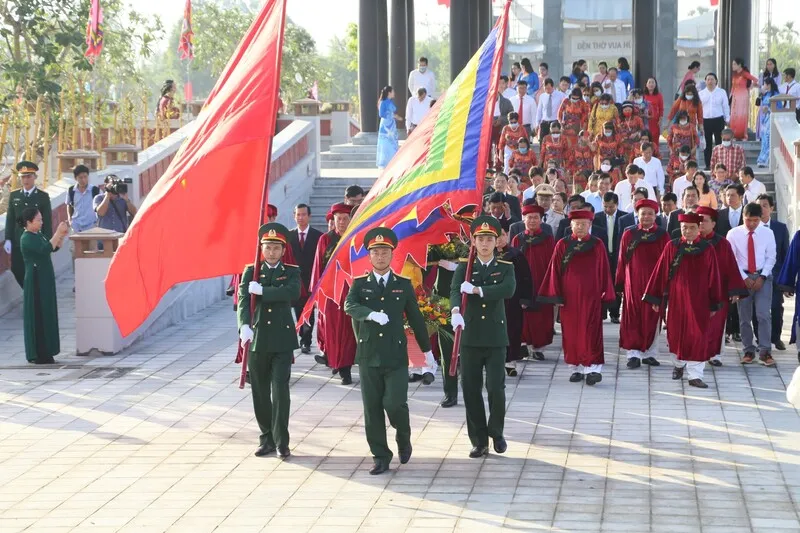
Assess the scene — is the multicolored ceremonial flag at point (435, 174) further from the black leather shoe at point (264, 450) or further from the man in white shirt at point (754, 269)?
the man in white shirt at point (754, 269)

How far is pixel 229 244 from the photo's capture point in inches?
387

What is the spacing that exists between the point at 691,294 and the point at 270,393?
4503 mm

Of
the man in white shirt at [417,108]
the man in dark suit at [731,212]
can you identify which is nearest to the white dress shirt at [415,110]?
the man in white shirt at [417,108]

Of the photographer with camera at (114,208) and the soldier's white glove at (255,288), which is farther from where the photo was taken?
the photographer with camera at (114,208)

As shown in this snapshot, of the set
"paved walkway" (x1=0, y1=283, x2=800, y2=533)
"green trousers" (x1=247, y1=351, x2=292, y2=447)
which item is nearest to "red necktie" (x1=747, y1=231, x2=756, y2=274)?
"paved walkway" (x1=0, y1=283, x2=800, y2=533)

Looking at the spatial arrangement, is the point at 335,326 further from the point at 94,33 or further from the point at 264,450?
the point at 94,33

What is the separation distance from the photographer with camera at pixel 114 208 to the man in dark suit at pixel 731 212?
7.16 meters

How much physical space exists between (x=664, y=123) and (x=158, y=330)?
16871 mm

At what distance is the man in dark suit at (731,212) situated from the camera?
15.2 m

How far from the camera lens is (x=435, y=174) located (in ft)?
35.1

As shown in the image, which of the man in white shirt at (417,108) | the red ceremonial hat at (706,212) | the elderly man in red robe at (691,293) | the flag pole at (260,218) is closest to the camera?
the flag pole at (260,218)

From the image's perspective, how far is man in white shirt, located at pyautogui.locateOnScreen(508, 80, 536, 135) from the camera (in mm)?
23850

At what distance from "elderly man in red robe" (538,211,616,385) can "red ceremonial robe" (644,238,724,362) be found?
0.62m

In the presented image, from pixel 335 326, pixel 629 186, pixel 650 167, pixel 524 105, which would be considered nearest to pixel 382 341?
pixel 335 326
